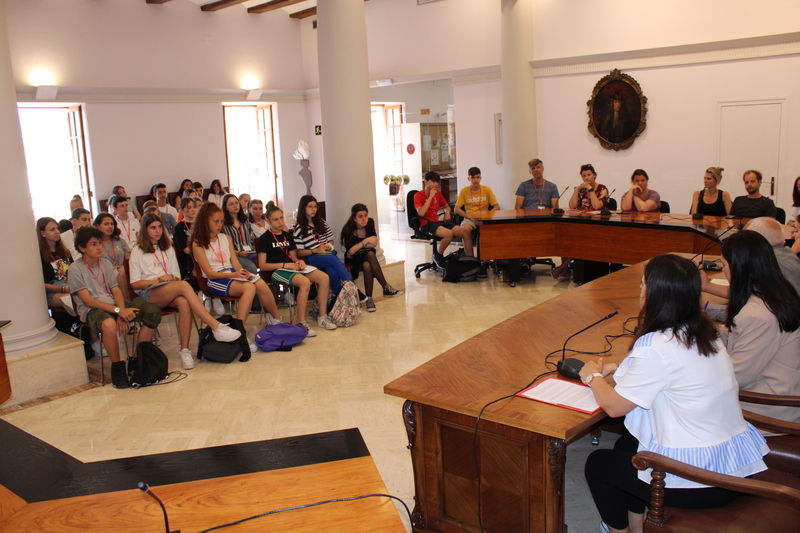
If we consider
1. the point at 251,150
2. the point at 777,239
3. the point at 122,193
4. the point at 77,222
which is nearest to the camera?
the point at 777,239

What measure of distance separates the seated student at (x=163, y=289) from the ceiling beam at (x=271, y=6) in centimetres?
702

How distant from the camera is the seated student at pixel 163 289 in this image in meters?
5.10

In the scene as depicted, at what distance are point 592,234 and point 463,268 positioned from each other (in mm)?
1583

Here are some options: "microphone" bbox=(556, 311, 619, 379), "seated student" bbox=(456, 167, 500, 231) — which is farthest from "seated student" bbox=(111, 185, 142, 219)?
"microphone" bbox=(556, 311, 619, 379)

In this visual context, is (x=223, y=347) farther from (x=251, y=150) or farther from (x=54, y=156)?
(x=251, y=150)

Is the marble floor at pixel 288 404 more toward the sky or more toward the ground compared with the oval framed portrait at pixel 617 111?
more toward the ground

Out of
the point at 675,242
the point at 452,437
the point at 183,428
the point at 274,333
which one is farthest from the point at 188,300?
the point at 675,242

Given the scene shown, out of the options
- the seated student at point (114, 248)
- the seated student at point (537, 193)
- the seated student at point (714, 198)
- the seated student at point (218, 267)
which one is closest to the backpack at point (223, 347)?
the seated student at point (218, 267)

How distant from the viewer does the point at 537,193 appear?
8039mm

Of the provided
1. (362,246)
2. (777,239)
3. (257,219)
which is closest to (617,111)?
(362,246)

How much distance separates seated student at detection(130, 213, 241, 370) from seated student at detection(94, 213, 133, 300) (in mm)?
464

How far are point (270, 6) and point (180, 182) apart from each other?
11.4ft

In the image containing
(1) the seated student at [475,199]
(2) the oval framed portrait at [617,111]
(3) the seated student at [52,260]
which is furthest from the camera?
(2) the oval framed portrait at [617,111]

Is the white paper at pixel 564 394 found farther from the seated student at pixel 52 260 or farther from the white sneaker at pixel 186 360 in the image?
the seated student at pixel 52 260
